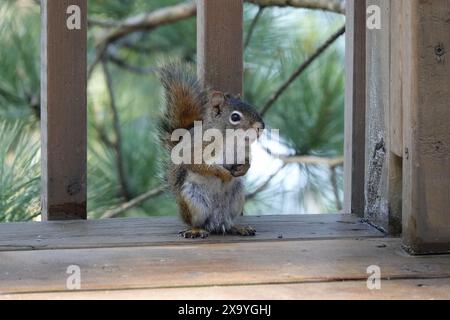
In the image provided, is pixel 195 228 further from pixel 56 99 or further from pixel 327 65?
pixel 327 65

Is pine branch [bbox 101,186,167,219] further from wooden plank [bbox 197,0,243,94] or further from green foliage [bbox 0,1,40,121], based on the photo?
wooden plank [bbox 197,0,243,94]

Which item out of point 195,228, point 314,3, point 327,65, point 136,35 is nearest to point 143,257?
point 195,228

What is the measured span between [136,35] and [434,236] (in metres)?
2.34

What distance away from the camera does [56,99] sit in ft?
6.81

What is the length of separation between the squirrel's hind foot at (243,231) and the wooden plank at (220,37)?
1.12 ft

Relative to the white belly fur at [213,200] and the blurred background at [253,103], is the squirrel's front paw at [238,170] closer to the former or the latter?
the white belly fur at [213,200]

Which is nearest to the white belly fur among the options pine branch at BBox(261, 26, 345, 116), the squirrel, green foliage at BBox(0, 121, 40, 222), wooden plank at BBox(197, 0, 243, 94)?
the squirrel

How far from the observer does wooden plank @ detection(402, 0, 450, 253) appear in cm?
183

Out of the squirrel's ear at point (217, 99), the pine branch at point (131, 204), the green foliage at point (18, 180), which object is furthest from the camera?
the pine branch at point (131, 204)

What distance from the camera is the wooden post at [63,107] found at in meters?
2.06

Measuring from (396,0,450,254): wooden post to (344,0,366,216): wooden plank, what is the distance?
31 cm

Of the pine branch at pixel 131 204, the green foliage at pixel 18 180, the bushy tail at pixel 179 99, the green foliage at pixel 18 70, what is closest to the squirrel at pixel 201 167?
the bushy tail at pixel 179 99

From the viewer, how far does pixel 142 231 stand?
2.03 m
